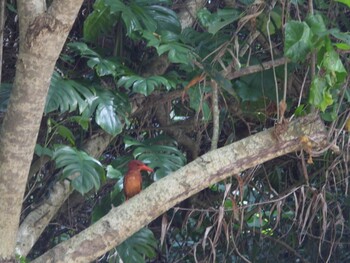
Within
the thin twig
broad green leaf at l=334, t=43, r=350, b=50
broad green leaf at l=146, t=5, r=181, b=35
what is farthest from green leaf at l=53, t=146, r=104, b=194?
broad green leaf at l=334, t=43, r=350, b=50

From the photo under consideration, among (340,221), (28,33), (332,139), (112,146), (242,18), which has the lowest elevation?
(340,221)

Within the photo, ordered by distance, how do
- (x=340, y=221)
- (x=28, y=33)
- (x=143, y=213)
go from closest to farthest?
(x=28, y=33), (x=143, y=213), (x=340, y=221)

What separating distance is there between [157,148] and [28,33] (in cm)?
103

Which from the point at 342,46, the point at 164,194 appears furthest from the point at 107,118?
the point at 342,46

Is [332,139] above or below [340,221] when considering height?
above

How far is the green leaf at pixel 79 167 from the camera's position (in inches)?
102

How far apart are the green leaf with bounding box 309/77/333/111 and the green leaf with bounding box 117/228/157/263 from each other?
944 mm

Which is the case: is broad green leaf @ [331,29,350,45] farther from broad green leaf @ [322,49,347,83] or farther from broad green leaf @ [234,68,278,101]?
broad green leaf @ [234,68,278,101]

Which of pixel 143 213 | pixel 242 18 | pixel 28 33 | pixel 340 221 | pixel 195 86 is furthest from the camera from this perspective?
pixel 340 221

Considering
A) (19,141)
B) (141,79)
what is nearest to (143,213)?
(19,141)

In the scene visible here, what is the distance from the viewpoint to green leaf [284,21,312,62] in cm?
246

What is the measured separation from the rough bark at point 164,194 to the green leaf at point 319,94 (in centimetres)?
11

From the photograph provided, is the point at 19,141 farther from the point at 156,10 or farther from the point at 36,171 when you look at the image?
the point at 156,10

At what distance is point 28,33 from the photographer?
83.5 inches
